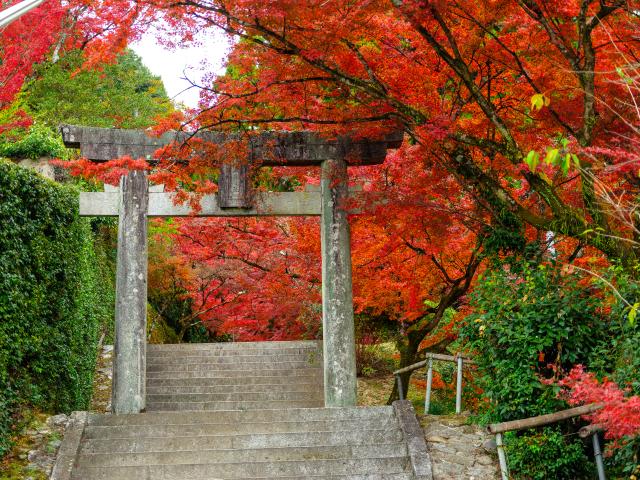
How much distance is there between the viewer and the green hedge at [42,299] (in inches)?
296

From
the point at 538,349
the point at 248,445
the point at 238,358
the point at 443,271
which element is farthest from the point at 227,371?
the point at 538,349

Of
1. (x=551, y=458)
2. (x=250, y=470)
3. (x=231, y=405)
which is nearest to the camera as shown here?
(x=551, y=458)

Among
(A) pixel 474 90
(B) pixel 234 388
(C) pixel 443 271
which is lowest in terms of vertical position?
(B) pixel 234 388

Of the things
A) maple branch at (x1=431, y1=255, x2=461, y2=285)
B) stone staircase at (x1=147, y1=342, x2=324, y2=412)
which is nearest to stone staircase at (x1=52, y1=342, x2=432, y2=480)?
maple branch at (x1=431, y1=255, x2=461, y2=285)

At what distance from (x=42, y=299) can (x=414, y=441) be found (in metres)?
5.05

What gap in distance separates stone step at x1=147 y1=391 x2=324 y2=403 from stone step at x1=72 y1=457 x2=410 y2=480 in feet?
16.2

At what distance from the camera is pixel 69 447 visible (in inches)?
303

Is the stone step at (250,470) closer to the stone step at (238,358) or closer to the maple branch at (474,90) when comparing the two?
the maple branch at (474,90)

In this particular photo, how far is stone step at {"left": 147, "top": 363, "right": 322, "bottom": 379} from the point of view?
1328 cm

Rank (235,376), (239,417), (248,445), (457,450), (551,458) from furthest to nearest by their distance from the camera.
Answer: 1. (235,376)
2. (239,417)
3. (248,445)
4. (457,450)
5. (551,458)

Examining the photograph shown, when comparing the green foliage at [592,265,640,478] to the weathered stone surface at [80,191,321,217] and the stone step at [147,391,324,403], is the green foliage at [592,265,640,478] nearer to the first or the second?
the weathered stone surface at [80,191,321,217]

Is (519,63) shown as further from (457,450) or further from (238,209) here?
(238,209)

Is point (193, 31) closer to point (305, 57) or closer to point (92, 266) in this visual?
point (305, 57)

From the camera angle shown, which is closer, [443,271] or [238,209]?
[238,209]
